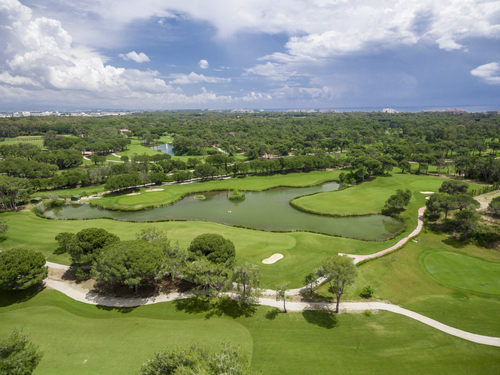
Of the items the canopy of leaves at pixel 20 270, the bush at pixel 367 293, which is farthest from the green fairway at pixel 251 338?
the bush at pixel 367 293

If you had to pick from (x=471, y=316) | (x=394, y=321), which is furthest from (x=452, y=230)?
(x=394, y=321)

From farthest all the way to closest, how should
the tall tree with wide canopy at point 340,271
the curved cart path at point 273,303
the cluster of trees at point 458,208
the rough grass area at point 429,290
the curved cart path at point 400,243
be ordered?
the cluster of trees at point 458,208, the curved cart path at point 400,243, the curved cart path at point 273,303, the rough grass area at point 429,290, the tall tree with wide canopy at point 340,271

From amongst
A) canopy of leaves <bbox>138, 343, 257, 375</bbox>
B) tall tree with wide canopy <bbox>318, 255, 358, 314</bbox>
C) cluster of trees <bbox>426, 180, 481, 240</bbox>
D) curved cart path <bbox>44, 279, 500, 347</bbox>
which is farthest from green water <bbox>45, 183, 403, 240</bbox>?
canopy of leaves <bbox>138, 343, 257, 375</bbox>

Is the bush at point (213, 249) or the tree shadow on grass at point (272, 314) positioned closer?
the tree shadow on grass at point (272, 314)

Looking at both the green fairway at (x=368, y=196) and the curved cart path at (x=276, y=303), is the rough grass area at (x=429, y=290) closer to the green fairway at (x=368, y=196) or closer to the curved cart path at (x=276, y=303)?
the curved cart path at (x=276, y=303)

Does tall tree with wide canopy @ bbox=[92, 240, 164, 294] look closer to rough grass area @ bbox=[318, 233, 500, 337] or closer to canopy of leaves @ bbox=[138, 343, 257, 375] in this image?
canopy of leaves @ bbox=[138, 343, 257, 375]
